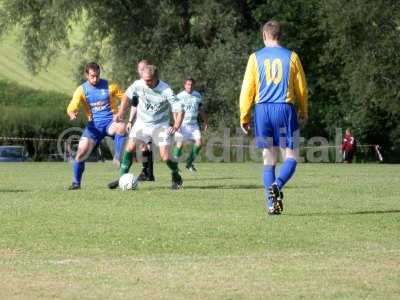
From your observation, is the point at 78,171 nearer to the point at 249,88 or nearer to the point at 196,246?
the point at 249,88

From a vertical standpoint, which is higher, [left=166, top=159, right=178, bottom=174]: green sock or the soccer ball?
[left=166, top=159, right=178, bottom=174]: green sock

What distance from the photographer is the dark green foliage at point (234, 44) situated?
177ft

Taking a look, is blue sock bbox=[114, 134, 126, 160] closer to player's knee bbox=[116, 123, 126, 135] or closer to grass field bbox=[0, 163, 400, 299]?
player's knee bbox=[116, 123, 126, 135]

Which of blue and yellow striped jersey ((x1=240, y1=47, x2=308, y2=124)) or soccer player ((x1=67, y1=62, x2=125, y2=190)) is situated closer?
blue and yellow striped jersey ((x1=240, y1=47, x2=308, y2=124))

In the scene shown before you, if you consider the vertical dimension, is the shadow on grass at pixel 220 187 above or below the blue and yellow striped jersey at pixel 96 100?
below

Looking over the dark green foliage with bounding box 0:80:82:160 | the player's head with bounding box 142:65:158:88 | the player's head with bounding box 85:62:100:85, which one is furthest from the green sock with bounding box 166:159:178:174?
Answer: the dark green foliage with bounding box 0:80:82:160

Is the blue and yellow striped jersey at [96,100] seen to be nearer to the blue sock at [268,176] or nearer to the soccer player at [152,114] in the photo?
the soccer player at [152,114]

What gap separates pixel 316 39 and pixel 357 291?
53.2 meters

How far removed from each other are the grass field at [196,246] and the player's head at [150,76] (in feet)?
6.65

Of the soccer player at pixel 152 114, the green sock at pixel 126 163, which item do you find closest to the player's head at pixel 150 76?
the soccer player at pixel 152 114

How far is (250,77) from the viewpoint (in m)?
13.7

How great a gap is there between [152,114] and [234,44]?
3770 cm

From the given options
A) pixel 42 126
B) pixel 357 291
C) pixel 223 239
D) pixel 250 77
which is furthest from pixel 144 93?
pixel 42 126

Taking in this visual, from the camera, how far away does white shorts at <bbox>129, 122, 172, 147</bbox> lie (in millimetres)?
19297
